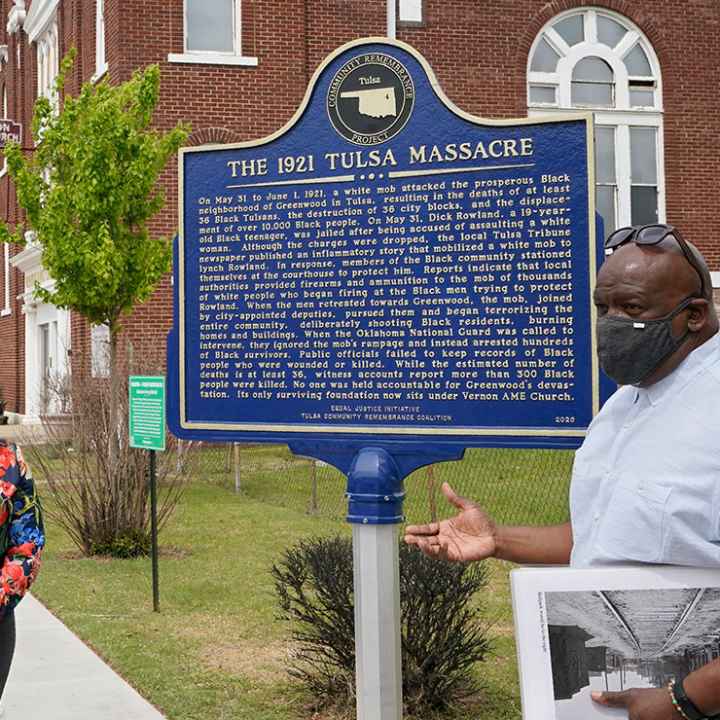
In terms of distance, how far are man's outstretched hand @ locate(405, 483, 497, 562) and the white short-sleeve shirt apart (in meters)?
0.55

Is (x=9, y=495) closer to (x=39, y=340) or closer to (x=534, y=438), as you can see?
(x=534, y=438)

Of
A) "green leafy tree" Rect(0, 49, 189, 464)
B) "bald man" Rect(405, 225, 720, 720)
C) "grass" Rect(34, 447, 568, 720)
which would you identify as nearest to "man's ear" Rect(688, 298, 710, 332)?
"bald man" Rect(405, 225, 720, 720)

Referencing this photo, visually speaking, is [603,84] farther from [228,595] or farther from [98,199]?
[228,595]

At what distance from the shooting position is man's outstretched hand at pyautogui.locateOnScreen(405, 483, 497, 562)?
301 centimetres

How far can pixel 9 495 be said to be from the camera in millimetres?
3949

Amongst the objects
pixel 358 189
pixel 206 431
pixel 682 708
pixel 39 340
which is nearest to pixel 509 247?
pixel 358 189

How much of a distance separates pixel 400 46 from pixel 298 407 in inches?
59.6

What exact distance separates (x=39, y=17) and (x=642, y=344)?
1058 inches

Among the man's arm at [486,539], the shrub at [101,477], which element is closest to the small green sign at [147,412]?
the shrub at [101,477]

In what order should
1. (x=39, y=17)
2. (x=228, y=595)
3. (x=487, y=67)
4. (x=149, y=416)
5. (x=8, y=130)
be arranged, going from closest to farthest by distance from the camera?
1. (x=149, y=416)
2. (x=228, y=595)
3. (x=8, y=130)
4. (x=487, y=67)
5. (x=39, y=17)

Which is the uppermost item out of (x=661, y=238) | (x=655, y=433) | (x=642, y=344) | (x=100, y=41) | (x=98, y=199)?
(x=100, y=41)

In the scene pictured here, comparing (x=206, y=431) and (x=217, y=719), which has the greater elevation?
(x=206, y=431)

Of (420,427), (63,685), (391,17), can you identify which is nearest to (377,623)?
(420,427)

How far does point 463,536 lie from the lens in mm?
3068
